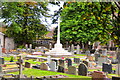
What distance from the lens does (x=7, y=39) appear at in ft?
100

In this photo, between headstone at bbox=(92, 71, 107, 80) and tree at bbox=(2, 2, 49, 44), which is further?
tree at bbox=(2, 2, 49, 44)

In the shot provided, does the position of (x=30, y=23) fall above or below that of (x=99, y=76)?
above

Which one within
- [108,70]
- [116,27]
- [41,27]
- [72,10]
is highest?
[72,10]

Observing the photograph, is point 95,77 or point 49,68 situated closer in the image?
point 95,77

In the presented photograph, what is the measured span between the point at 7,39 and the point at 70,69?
22.2 meters

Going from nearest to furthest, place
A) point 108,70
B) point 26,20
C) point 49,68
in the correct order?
point 108,70, point 49,68, point 26,20

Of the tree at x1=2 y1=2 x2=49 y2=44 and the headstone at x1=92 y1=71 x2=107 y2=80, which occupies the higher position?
the tree at x1=2 y1=2 x2=49 y2=44

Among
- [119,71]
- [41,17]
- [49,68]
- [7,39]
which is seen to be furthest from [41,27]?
[119,71]

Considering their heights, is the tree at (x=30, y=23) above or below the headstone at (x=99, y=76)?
above

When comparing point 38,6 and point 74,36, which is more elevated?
point 38,6

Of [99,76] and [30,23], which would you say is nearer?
[99,76]

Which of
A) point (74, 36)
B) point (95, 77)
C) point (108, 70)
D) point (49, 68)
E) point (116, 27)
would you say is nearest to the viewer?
point (116, 27)

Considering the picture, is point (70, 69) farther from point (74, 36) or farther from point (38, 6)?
point (38, 6)

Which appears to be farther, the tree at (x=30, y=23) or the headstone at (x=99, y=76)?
the tree at (x=30, y=23)
